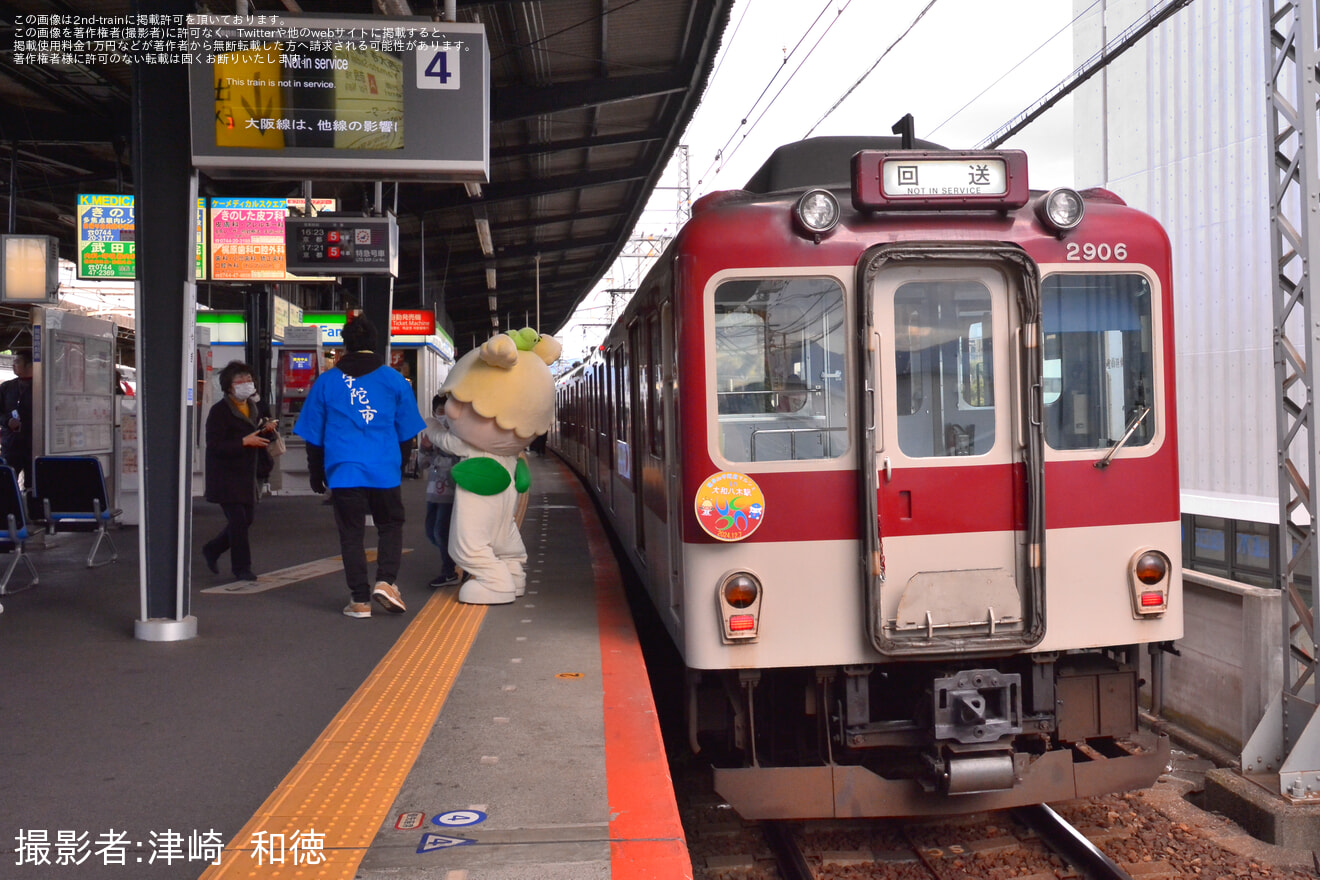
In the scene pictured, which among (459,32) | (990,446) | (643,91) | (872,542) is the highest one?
(643,91)

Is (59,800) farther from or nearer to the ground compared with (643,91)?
nearer to the ground

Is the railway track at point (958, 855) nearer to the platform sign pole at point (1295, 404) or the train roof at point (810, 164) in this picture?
the platform sign pole at point (1295, 404)

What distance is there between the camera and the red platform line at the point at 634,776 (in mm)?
2967

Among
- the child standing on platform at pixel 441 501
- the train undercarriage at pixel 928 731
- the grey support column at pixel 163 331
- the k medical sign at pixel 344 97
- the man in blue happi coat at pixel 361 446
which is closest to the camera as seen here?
the train undercarriage at pixel 928 731

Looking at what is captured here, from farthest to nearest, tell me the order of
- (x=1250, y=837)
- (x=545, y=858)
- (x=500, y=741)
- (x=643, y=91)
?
1. (x=643, y=91)
2. (x=1250, y=837)
3. (x=500, y=741)
4. (x=545, y=858)

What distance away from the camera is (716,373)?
13.8 feet

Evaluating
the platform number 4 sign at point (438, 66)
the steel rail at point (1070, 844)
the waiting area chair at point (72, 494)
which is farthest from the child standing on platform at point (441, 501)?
the steel rail at point (1070, 844)

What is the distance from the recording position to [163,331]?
5613 millimetres

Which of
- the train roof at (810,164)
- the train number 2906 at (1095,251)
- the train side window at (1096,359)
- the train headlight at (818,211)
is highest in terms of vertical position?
the train roof at (810,164)

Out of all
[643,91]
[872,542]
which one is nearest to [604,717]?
[872,542]

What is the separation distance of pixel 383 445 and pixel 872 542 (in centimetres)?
329

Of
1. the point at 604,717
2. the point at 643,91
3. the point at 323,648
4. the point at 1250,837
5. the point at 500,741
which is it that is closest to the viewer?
the point at 500,741

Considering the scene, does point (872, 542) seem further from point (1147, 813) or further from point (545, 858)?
point (1147, 813)

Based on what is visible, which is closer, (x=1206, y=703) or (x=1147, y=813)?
(x=1147, y=813)
